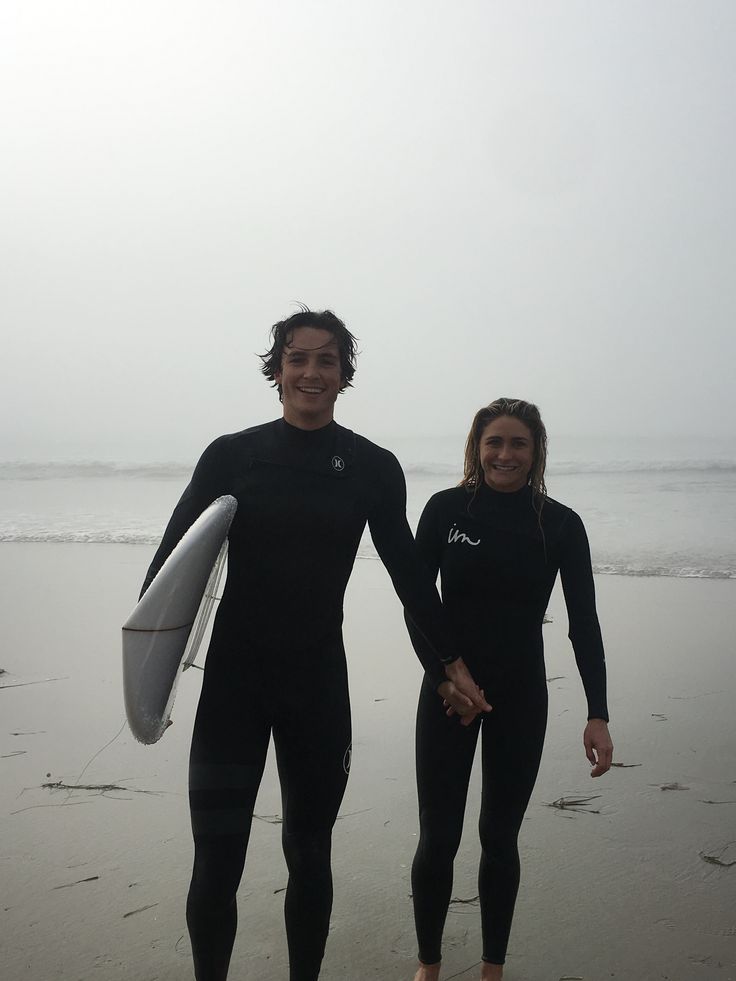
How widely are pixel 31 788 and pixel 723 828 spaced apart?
2479 millimetres

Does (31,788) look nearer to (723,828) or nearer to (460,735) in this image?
(460,735)

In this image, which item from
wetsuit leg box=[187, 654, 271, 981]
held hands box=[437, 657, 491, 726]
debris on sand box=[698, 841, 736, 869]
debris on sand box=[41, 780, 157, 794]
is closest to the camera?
wetsuit leg box=[187, 654, 271, 981]

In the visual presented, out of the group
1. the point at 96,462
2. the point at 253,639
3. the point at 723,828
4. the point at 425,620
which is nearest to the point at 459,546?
the point at 425,620

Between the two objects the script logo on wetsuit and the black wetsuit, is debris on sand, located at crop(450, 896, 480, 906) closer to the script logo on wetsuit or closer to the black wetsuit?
the black wetsuit

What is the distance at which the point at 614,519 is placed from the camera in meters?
12.5

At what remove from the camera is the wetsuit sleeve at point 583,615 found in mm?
2064

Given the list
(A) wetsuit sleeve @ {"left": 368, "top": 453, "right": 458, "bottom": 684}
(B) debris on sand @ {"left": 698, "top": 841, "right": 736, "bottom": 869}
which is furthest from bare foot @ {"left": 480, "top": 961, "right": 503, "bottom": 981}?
(B) debris on sand @ {"left": 698, "top": 841, "right": 736, "bottom": 869}

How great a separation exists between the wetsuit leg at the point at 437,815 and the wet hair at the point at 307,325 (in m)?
0.90

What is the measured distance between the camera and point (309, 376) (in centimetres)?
190

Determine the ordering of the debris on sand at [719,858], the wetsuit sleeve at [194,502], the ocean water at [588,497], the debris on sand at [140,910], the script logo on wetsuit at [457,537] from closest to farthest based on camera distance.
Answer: the wetsuit sleeve at [194,502]
the script logo on wetsuit at [457,537]
the debris on sand at [140,910]
the debris on sand at [719,858]
the ocean water at [588,497]

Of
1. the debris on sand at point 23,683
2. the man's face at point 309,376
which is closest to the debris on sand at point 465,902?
the man's face at point 309,376

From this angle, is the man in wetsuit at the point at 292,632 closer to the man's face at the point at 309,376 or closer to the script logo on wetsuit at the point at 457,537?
the man's face at the point at 309,376

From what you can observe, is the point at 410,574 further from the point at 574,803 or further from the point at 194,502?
the point at 574,803

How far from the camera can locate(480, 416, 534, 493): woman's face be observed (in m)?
2.12
